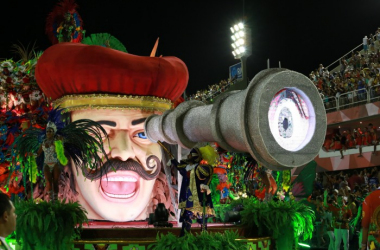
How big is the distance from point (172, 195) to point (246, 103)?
240 inches

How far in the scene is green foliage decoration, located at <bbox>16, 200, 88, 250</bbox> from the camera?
731 cm

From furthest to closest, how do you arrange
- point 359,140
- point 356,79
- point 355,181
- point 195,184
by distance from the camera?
1. point 356,79
2. point 359,140
3. point 355,181
4. point 195,184

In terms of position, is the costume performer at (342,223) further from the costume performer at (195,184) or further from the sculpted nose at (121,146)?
the costume performer at (195,184)

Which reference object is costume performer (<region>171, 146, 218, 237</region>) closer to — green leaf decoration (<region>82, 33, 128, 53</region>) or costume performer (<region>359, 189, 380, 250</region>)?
costume performer (<region>359, 189, 380, 250</region>)

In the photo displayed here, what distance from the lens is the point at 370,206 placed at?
239 inches

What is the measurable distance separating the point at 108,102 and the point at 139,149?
1091 millimetres

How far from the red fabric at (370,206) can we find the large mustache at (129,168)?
4900 millimetres

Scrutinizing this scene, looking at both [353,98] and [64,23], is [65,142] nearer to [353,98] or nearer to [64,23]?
[64,23]

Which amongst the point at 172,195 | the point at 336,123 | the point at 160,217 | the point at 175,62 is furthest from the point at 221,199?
the point at 336,123

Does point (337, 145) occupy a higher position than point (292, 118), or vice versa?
point (337, 145)

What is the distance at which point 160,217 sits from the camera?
27.2 feet

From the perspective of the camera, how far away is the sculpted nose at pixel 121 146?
32.5ft

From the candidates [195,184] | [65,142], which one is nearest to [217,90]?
[65,142]

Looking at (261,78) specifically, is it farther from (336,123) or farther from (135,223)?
(336,123)
